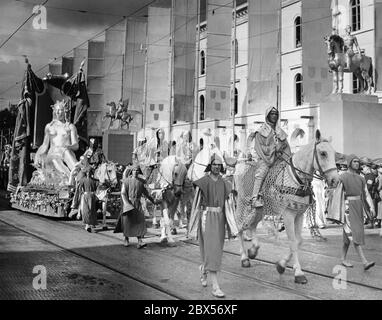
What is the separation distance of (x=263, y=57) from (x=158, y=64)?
355 inches

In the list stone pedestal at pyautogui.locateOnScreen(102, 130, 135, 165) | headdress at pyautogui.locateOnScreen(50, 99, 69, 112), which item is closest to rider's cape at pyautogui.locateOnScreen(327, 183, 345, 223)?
headdress at pyautogui.locateOnScreen(50, 99, 69, 112)

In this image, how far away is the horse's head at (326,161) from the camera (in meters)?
7.02

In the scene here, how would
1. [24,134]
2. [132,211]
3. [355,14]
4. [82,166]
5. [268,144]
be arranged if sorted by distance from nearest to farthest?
1. [268,144]
2. [132,211]
3. [82,166]
4. [24,134]
5. [355,14]

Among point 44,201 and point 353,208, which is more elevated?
point 353,208

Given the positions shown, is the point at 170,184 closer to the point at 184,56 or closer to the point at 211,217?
the point at 211,217

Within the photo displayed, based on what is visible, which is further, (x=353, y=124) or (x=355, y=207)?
(x=353, y=124)

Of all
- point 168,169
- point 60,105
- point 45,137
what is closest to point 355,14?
point 60,105

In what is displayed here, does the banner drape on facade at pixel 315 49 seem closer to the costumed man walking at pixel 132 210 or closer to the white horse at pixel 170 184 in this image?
the white horse at pixel 170 184

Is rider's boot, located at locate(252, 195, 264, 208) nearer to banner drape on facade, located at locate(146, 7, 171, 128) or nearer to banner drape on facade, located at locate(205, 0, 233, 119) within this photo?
banner drape on facade, located at locate(205, 0, 233, 119)

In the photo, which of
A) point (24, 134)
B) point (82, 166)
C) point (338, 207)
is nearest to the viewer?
point (338, 207)

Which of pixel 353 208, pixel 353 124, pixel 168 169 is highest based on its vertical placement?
pixel 353 124

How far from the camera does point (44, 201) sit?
16.4 m
